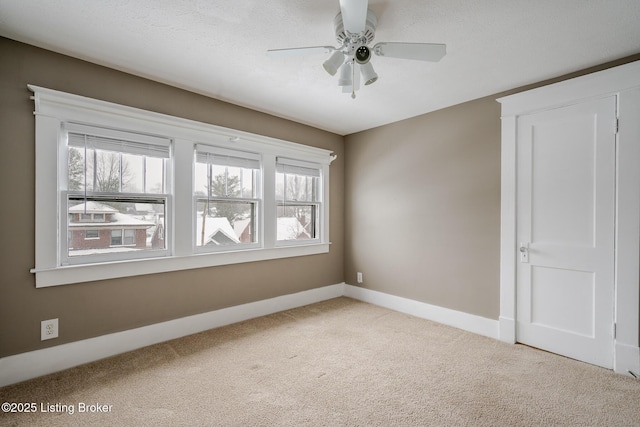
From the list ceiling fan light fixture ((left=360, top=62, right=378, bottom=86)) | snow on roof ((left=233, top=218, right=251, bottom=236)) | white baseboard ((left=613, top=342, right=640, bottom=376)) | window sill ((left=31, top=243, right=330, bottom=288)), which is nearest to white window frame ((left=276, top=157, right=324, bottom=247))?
window sill ((left=31, top=243, right=330, bottom=288))

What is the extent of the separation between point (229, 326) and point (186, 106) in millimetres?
2370

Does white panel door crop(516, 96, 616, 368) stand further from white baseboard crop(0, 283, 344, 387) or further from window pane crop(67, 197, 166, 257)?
window pane crop(67, 197, 166, 257)

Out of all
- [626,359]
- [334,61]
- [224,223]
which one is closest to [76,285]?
[224,223]

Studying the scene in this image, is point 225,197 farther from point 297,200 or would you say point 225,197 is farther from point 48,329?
point 48,329

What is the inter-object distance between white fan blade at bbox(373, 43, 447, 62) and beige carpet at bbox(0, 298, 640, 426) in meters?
2.26

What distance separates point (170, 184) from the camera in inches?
115

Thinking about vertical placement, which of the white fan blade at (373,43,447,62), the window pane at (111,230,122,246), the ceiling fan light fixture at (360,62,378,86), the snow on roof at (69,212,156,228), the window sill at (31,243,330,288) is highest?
the white fan blade at (373,43,447,62)

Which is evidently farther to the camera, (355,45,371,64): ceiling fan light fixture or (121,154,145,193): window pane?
(121,154,145,193): window pane

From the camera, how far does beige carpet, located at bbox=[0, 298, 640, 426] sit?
1816 mm

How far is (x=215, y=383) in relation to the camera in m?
2.17

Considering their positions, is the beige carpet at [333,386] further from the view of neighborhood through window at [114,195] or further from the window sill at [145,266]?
the view of neighborhood through window at [114,195]

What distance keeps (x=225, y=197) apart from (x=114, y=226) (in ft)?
3.55

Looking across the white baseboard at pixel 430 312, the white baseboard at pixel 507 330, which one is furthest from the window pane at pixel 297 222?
the white baseboard at pixel 507 330

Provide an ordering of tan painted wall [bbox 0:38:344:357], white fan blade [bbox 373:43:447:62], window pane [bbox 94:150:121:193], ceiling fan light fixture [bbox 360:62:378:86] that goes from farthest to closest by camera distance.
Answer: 1. window pane [bbox 94:150:121:193]
2. tan painted wall [bbox 0:38:344:357]
3. ceiling fan light fixture [bbox 360:62:378:86]
4. white fan blade [bbox 373:43:447:62]
